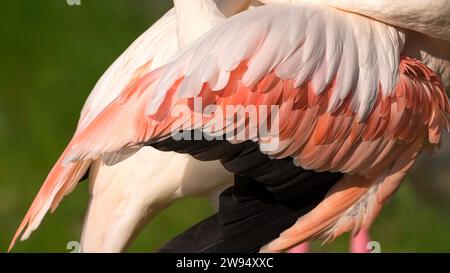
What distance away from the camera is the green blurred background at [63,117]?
186 inches

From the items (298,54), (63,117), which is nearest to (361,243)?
(298,54)

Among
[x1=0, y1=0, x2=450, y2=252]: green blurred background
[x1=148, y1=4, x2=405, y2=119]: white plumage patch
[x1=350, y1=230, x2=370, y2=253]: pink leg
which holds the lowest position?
[x1=0, y1=0, x2=450, y2=252]: green blurred background

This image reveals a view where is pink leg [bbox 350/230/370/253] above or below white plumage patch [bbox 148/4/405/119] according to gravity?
below

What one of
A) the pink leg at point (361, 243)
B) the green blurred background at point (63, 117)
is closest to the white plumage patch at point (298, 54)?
the pink leg at point (361, 243)

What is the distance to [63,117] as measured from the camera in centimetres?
528

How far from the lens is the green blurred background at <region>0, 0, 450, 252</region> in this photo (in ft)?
15.5

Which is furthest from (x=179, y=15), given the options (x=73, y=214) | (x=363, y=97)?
(x=73, y=214)

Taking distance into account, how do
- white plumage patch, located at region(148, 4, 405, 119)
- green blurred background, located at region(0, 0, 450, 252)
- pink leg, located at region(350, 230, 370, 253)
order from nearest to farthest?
white plumage patch, located at region(148, 4, 405, 119), pink leg, located at region(350, 230, 370, 253), green blurred background, located at region(0, 0, 450, 252)

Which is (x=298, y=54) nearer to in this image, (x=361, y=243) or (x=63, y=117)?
(x=361, y=243)

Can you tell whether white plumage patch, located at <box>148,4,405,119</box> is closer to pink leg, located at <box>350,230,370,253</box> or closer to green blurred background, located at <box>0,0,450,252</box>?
pink leg, located at <box>350,230,370,253</box>

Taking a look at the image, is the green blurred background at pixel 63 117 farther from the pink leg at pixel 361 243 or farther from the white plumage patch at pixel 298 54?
the white plumage patch at pixel 298 54

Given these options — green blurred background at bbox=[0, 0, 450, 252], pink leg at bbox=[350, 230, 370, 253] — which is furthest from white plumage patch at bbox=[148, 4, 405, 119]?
green blurred background at bbox=[0, 0, 450, 252]

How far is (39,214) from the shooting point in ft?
9.63

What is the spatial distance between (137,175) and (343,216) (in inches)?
17.6
